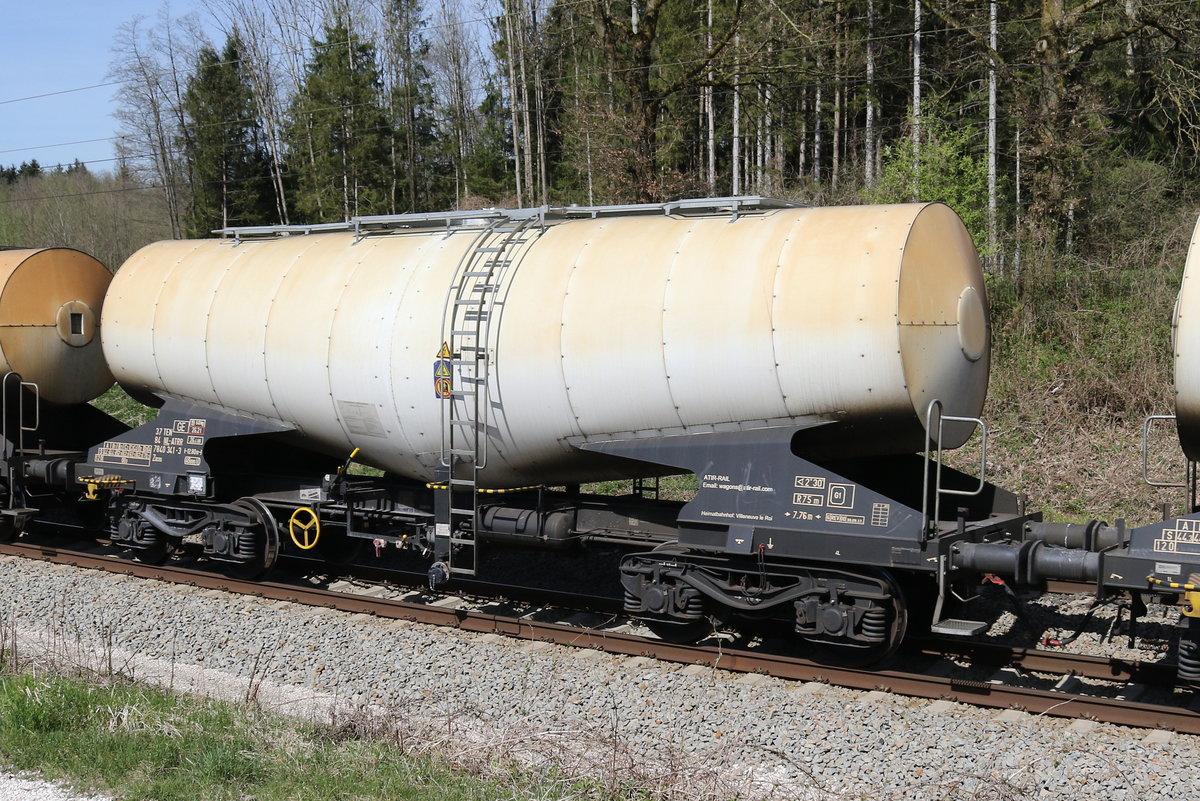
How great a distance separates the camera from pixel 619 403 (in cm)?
884

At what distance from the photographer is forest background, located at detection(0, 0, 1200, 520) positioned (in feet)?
56.6

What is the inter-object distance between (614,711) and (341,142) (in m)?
36.6

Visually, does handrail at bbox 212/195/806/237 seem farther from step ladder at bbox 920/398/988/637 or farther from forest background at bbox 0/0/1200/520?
forest background at bbox 0/0/1200/520

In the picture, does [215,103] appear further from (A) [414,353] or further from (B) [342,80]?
(A) [414,353]

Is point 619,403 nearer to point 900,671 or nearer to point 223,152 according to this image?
point 900,671

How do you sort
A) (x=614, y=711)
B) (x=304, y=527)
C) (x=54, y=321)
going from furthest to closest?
(x=54, y=321) → (x=304, y=527) → (x=614, y=711)

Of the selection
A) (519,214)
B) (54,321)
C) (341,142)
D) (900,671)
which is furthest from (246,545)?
(341,142)

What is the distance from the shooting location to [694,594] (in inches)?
346

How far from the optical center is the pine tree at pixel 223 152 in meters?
42.0

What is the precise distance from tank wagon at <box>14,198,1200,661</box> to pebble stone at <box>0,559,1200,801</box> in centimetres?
78

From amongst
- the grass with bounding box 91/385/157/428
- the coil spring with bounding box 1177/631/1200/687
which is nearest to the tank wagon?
the coil spring with bounding box 1177/631/1200/687

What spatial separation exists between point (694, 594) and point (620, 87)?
1795cm

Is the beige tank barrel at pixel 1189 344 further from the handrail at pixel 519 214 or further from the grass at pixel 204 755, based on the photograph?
the grass at pixel 204 755

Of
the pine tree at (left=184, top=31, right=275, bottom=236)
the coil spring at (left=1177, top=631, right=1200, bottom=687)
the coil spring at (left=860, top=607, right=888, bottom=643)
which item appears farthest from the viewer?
the pine tree at (left=184, top=31, right=275, bottom=236)
